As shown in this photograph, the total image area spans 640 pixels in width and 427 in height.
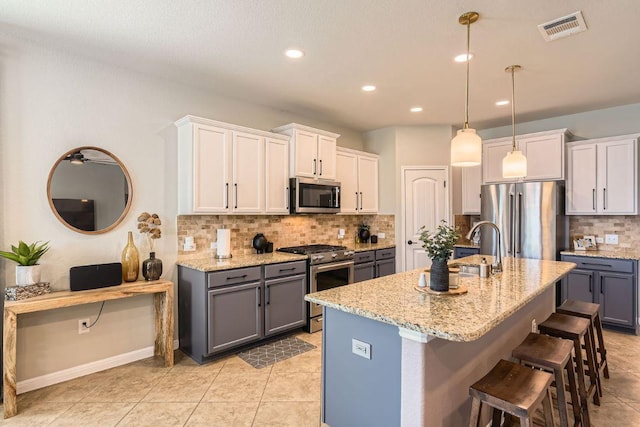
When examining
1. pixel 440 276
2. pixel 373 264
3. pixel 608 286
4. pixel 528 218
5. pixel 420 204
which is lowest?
pixel 608 286

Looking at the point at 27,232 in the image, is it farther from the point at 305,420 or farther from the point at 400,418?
the point at 400,418

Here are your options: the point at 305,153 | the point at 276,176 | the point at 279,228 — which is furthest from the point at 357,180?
the point at 276,176

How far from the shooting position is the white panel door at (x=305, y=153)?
4.11 meters

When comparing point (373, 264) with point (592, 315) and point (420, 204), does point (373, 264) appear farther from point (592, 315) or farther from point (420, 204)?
point (592, 315)

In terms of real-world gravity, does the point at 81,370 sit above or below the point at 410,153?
below

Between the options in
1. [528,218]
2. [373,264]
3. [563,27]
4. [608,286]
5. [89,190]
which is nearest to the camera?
[563,27]

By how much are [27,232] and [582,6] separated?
423cm

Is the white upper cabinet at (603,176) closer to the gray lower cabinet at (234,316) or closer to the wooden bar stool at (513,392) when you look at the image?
the wooden bar stool at (513,392)

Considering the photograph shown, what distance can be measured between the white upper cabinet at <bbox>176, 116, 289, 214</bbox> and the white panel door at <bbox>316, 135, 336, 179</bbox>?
495mm

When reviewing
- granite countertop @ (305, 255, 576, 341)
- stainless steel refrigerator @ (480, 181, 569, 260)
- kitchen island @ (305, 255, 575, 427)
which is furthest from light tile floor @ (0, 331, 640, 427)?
stainless steel refrigerator @ (480, 181, 569, 260)

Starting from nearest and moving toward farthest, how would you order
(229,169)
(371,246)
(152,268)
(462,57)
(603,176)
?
(462,57) → (152,268) → (229,169) → (603,176) → (371,246)

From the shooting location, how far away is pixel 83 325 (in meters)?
2.95

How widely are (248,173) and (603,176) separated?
4211 millimetres

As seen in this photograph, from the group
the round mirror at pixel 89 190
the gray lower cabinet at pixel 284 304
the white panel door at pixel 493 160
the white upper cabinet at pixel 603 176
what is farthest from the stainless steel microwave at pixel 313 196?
the white upper cabinet at pixel 603 176
